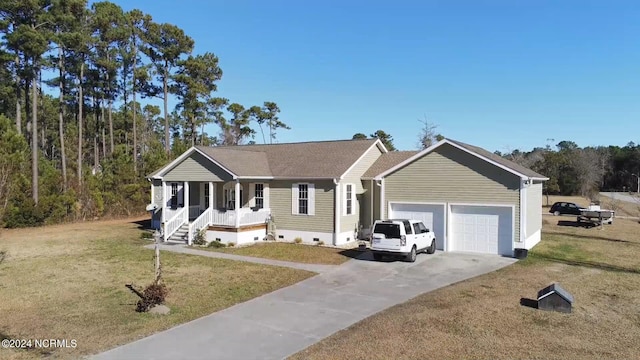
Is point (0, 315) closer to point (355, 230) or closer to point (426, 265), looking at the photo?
point (426, 265)

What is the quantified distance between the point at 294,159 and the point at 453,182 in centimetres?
960

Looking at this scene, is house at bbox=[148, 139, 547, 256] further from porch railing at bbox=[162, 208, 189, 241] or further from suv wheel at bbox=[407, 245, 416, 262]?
suv wheel at bbox=[407, 245, 416, 262]

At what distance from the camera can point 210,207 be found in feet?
75.2

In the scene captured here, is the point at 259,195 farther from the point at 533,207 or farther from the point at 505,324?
the point at 505,324

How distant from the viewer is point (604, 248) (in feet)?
70.7

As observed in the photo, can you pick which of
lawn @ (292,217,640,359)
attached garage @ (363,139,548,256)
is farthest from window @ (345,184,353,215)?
lawn @ (292,217,640,359)

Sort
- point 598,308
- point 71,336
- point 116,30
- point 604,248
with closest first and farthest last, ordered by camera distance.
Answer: point 71,336
point 598,308
point 604,248
point 116,30

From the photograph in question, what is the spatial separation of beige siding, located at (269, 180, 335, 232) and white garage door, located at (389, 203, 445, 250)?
331cm

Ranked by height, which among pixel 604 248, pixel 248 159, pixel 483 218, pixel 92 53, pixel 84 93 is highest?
pixel 92 53

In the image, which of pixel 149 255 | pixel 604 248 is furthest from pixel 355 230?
pixel 604 248

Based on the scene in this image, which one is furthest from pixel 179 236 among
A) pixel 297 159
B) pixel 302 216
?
pixel 297 159

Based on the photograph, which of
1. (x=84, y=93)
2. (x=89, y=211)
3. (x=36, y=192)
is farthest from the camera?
(x=84, y=93)

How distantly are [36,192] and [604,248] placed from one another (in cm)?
3570

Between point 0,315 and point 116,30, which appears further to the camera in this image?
point 116,30
